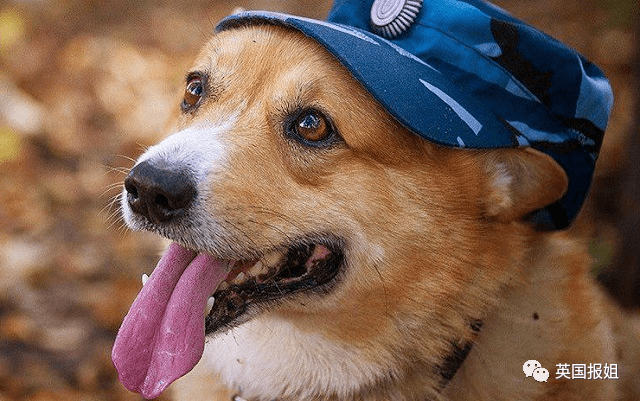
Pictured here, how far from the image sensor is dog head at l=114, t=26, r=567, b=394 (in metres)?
2.64

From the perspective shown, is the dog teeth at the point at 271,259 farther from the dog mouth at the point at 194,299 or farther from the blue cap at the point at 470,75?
the blue cap at the point at 470,75

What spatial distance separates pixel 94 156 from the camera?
6.18 metres

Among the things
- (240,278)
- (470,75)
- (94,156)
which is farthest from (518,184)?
(94,156)

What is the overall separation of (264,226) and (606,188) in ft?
12.7

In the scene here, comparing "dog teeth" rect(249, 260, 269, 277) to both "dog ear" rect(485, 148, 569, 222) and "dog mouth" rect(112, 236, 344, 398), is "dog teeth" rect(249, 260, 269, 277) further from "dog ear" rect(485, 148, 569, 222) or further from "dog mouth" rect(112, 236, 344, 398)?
"dog ear" rect(485, 148, 569, 222)

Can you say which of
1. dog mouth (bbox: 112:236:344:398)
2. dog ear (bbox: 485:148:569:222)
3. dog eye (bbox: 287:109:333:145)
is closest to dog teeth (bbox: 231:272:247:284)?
dog mouth (bbox: 112:236:344:398)

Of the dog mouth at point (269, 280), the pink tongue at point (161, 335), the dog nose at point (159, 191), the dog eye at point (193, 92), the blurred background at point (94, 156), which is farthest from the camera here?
the blurred background at point (94, 156)

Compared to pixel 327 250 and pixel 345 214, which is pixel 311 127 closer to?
pixel 345 214

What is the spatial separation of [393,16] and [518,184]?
29.5 inches

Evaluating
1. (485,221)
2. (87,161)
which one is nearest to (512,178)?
(485,221)

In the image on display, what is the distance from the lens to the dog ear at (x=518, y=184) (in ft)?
8.98

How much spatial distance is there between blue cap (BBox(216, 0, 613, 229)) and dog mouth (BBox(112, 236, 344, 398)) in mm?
578

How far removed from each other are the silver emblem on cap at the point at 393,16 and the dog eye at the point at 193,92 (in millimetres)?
716

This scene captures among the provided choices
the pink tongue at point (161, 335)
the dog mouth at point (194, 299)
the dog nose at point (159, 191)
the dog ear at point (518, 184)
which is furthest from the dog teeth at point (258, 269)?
the dog ear at point (518, 184)
